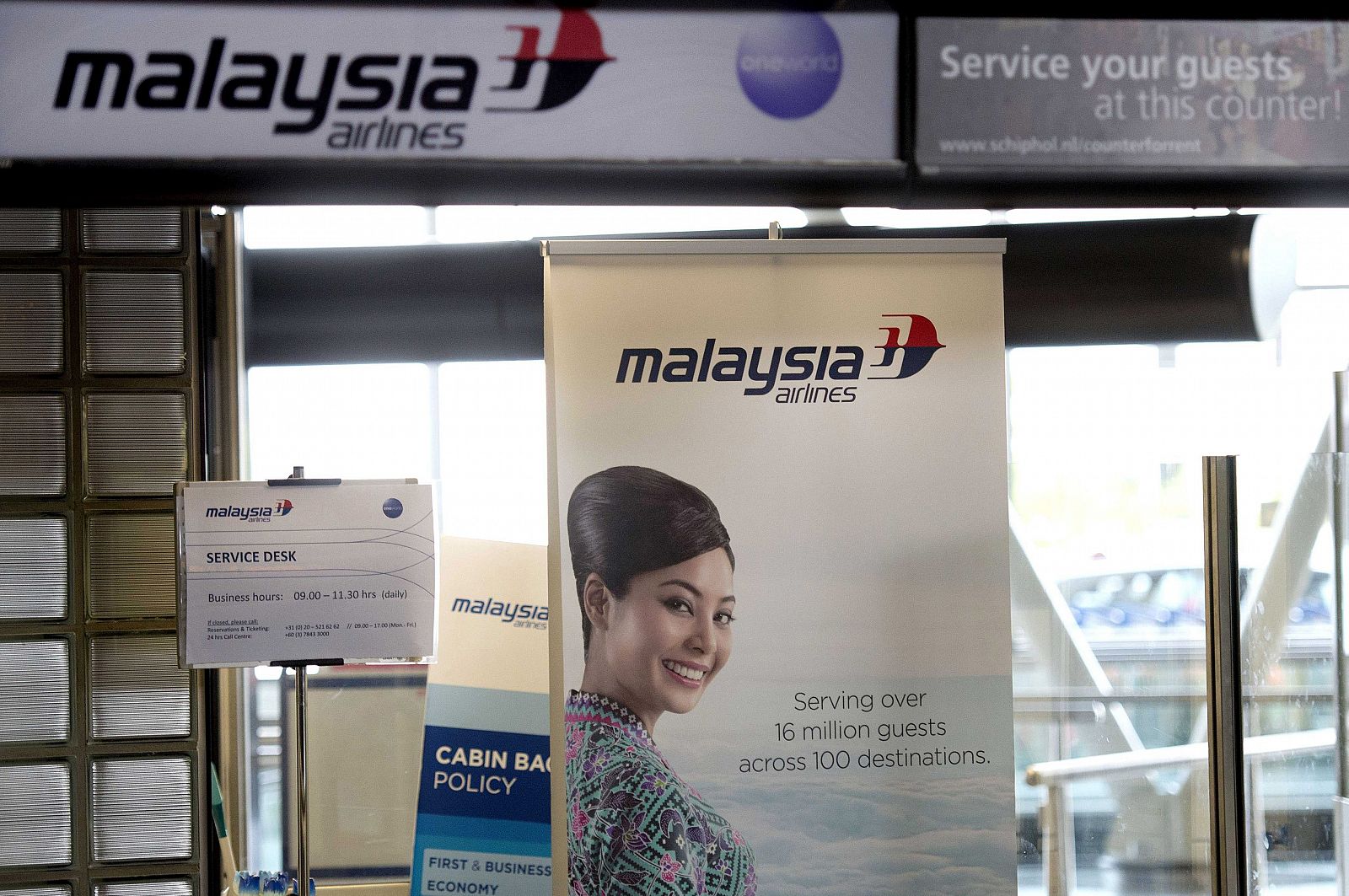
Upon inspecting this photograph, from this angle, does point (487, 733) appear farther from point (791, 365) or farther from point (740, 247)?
point (740, 247)

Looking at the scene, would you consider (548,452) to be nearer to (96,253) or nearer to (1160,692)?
(96,253)

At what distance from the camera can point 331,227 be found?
15.4 feet

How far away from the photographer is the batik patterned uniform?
122 inches

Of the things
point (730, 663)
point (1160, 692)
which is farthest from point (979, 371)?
point (1160, 692)

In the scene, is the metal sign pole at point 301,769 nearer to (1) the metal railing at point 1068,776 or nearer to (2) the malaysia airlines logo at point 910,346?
(2) the malaysia airlines logo at point 910,346

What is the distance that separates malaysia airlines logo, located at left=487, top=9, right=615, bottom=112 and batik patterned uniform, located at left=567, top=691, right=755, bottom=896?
1705 mm

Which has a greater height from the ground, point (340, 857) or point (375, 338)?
point (375, 338)

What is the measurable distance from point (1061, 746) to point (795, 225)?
212 centimetres

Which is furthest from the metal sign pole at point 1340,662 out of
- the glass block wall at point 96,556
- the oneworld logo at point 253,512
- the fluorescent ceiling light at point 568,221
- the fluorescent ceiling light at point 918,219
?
the glass block wall at point 96,556

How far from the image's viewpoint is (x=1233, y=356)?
4527 millimetres

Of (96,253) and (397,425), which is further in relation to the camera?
(397,425)

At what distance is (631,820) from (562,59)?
77.3 inches

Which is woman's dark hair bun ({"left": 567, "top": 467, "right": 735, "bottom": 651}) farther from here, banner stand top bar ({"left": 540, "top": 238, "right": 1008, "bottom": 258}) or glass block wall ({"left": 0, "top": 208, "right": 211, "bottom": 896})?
glass block wall ({"left": 0, "top": 208, "right": 211, "bottom": 896})

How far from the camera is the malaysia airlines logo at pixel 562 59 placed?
A: 1.94m
